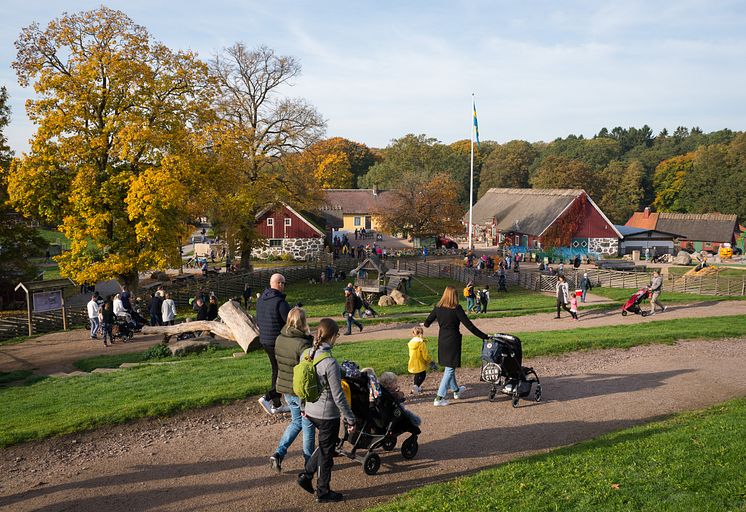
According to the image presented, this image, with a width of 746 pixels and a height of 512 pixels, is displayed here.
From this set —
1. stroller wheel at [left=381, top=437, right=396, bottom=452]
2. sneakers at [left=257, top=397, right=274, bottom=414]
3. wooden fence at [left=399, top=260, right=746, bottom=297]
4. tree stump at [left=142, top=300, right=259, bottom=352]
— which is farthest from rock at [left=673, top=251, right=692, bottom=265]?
stroller wheel at [left=381, top=437, right=396, bottom=452]

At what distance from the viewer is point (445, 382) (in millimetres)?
11133

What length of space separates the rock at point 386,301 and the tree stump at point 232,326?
12.5m

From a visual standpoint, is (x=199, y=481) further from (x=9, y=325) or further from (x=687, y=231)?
(x=687, y=231)

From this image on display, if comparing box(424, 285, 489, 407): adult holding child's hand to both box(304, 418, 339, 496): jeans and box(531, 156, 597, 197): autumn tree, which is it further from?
box(531, 156, 597, 197): autumn tree

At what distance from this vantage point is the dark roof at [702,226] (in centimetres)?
6334

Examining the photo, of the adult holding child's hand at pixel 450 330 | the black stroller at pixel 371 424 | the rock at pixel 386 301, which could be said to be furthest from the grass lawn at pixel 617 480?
the rock at pixel 386 301

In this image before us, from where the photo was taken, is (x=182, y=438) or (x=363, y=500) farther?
(x=182, y=438)

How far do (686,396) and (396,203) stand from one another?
4863 cm

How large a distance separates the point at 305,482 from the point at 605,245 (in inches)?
2205

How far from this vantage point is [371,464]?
8375mm

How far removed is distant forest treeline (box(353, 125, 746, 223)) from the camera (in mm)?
76375

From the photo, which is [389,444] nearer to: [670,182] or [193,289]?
[193,289]

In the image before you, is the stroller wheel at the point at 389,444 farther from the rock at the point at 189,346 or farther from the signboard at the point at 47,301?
the signboard at the point at 47,301

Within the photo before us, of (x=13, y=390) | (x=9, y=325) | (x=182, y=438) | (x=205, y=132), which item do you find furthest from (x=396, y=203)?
(x=182, y=438)
